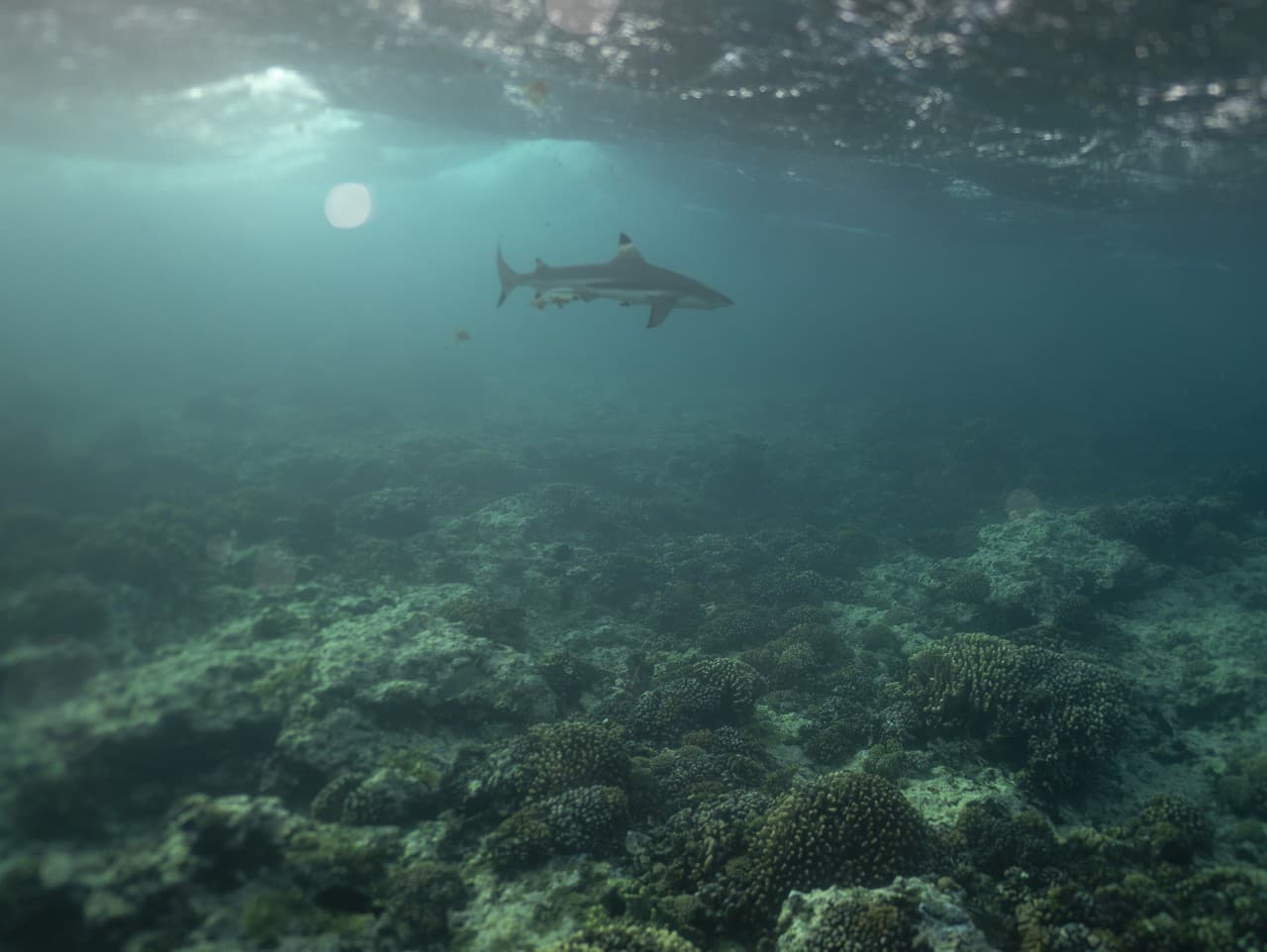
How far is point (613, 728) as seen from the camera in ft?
25.6

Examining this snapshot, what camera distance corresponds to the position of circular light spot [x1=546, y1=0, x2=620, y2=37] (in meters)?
12.2

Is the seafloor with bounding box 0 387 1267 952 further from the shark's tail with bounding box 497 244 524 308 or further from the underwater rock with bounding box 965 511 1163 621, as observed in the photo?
the shark's tail with bounding box 497 244 524 308

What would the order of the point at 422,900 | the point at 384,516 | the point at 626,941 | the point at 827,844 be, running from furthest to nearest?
the point at 384,516 < the point at 827,844 < the point at 422,900 < the point at 626,941

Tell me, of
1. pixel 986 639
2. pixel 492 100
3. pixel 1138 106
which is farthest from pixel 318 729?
pixel 492 100

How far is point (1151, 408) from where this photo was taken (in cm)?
3853

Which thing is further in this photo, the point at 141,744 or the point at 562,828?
the point at 562,828

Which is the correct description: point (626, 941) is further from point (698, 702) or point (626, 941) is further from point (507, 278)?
point (507, 278)

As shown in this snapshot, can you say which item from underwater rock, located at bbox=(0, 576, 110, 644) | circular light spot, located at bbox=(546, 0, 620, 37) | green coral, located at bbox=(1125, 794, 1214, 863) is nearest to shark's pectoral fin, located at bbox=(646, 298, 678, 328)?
circular light spot, located at bbox=(546, 0, 620, 37)

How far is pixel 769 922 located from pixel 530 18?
16.9 meters

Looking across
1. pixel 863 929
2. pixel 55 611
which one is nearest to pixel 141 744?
pixel 55 611

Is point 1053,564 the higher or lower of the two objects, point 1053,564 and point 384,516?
the lower

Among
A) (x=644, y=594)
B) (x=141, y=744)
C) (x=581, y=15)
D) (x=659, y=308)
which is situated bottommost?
(x=644, y=594)

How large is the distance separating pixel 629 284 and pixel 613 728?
9.58m

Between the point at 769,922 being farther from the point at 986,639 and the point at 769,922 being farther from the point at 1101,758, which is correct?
the point at 986,639
